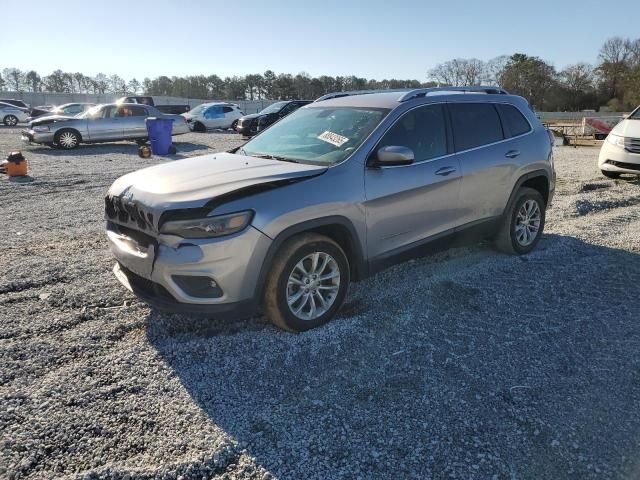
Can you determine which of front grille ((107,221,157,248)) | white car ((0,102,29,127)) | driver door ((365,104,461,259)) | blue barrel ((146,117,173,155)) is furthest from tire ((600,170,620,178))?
white car ((0,102,29,127))

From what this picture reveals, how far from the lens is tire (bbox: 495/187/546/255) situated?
5363 mm

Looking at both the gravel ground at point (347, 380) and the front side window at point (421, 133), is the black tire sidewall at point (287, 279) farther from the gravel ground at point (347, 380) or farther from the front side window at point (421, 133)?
the front side window at point (421, 133)

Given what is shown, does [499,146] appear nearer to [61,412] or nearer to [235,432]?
[235,432]

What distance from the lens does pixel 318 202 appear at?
3566 mm

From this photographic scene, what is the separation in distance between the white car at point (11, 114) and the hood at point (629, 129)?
33.3 m

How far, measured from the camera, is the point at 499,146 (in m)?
5.10

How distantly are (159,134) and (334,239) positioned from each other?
1305 cm

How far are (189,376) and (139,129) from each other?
1626cm

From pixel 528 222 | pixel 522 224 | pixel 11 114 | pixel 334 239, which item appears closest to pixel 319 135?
pixel 334 239

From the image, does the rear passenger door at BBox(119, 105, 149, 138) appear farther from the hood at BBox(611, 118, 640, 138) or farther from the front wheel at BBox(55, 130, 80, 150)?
the hood at BBox(611, 118, 640, 138)

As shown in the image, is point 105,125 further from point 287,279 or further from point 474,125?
point 287,279

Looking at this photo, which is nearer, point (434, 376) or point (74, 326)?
point (434, 376)

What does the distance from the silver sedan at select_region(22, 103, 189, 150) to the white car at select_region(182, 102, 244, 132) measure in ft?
25.6

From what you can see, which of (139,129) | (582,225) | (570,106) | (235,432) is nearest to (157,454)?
(235,432)
